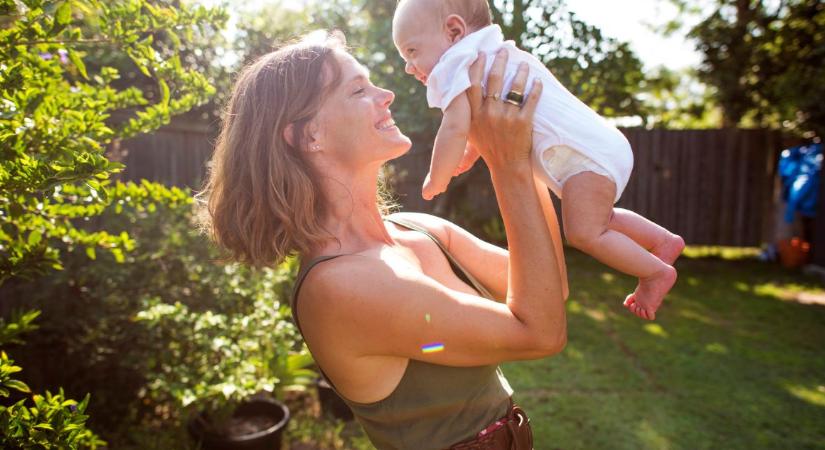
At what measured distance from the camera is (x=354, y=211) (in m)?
1.75

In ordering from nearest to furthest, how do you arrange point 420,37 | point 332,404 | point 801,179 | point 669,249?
point 669,249
point 420,37
point 332,404
point 801,179

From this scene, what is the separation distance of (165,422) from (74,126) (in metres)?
2.99

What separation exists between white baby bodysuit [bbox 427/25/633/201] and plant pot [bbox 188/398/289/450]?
8.43 ft

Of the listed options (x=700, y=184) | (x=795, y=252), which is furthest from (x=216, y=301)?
(x=700, y=184)

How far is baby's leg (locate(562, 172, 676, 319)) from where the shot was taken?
64.7 inches

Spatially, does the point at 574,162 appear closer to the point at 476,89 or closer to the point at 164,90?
the point at 476,89

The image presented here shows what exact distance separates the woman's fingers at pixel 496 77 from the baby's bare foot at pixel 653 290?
0.68 metres

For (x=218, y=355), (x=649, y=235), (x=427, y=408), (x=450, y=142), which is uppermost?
(x=450, y=142)

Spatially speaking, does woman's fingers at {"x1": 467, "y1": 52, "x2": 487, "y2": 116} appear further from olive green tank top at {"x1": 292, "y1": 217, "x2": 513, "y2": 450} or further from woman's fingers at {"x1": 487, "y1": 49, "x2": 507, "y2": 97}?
olive green tank top at {"x1": 292, "y1": 217, "x2": 513, "y2": 450}

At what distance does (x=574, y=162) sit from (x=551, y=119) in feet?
0.47

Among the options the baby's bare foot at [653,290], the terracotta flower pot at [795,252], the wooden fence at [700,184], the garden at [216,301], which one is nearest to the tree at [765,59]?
the garden at [216,301]

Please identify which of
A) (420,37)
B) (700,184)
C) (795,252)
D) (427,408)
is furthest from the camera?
(700,184)

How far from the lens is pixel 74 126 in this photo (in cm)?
172

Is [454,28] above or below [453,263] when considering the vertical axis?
above
